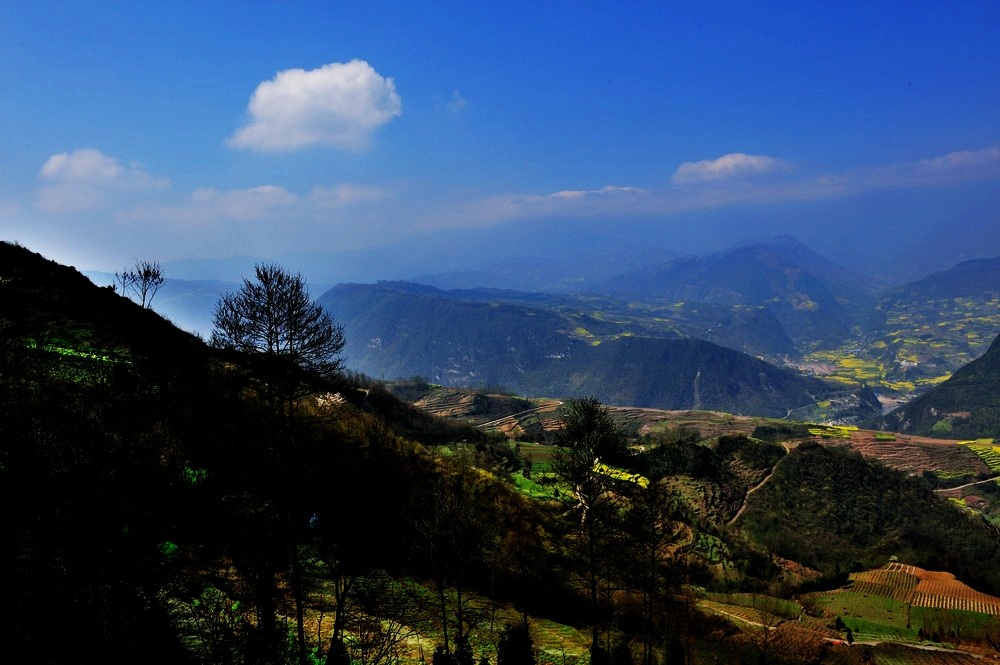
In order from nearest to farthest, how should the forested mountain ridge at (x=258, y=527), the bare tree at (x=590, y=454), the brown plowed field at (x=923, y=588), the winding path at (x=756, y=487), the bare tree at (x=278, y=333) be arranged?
the forested mountain ridge at (x=258, y=527) < the bare tree at (x=278, y=333) < the bare tree at (x=590, y=454) < the brown plowed field at (x=923, y=588) < the winding path at (x=756, y=487)

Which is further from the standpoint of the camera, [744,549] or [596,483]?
[744,549]

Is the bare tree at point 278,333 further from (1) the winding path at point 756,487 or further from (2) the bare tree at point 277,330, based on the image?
(1) the winding path at point 756,487

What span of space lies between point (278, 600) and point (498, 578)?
1395cm

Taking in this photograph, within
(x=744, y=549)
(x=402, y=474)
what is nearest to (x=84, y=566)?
(x=402, y=474)

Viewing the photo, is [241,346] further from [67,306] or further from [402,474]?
[67,306]

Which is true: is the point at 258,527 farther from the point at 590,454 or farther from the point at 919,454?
the point at 919,454

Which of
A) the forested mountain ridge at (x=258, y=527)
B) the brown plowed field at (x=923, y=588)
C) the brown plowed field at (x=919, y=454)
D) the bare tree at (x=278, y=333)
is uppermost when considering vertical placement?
the bare tree at (x=278, y=333)

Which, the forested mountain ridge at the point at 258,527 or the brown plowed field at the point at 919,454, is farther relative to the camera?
the brown plowed field at the point at 919,454

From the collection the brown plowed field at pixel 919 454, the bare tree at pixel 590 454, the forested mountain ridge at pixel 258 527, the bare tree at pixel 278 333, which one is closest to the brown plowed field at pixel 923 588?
the forested mountain ridge at pixel 258 527

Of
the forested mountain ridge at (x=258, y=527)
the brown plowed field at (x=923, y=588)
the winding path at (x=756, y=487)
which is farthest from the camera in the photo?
the winding path at (x=756, y=487)

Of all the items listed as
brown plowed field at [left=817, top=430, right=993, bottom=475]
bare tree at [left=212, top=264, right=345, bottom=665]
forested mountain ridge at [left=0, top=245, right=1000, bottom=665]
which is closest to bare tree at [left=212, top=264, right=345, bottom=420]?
bare tree at [left=212, top=264, right=345, bottom=665]

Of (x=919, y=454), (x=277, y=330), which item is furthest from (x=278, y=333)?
(x=919, y=454)

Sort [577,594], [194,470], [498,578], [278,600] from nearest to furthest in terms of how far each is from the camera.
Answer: [278,600] → [194,470] → [498,578] → [577,594]

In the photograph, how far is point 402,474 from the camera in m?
28.6
